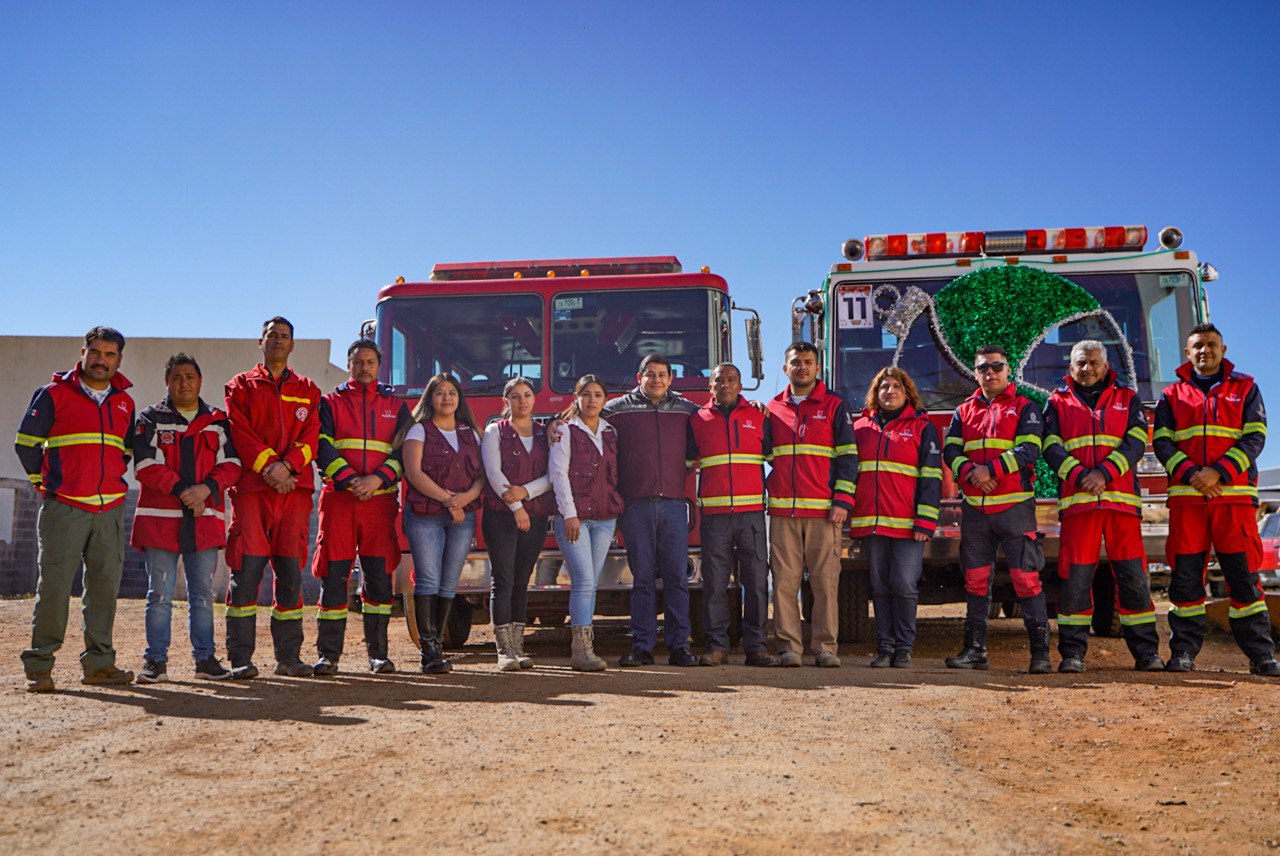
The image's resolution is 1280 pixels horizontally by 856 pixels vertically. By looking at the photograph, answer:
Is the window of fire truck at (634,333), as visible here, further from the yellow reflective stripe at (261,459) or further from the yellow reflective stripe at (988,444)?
the yellow reflective stripe at (261,459)

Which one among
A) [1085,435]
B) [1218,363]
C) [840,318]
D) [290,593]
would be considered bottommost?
[290,593]

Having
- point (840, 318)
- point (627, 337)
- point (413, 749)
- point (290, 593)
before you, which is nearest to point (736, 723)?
point (413, 749)

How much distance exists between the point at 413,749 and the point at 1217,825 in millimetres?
2718

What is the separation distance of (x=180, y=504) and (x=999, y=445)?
491 centimetres

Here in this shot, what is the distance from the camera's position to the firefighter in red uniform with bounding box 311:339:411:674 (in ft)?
22.2

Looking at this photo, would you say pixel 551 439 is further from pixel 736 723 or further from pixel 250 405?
pixel 736 723

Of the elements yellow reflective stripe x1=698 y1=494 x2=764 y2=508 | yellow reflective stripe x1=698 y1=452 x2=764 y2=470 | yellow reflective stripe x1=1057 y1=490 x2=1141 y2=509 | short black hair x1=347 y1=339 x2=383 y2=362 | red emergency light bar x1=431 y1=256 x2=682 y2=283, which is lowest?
yellow reflective stripe x1=1057 y1=490 x2=1141 y2=509

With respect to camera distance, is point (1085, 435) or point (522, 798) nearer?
point (522, 798)

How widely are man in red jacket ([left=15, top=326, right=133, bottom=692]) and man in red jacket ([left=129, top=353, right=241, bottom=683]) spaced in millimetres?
170

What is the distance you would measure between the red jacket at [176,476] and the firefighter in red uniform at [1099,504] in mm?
5001

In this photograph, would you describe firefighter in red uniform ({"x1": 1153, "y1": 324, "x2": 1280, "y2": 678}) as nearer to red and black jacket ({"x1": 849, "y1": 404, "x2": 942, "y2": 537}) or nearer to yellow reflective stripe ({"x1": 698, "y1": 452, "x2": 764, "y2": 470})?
red and black jacket ({"x1": 849, "y1": 404, "x2": 942, "y2": 537})

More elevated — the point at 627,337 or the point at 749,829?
the point at 627,337

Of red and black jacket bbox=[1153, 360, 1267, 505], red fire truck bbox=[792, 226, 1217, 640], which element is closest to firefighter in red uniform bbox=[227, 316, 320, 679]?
red fire truck bbox=[792, 226, 1217, 640]

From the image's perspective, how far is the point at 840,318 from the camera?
877cm
